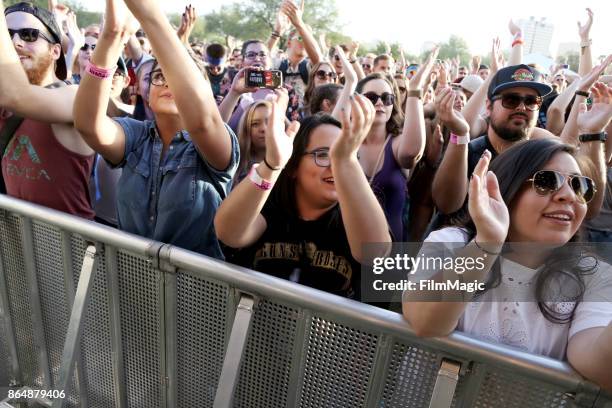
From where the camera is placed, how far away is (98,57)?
1.73 meters

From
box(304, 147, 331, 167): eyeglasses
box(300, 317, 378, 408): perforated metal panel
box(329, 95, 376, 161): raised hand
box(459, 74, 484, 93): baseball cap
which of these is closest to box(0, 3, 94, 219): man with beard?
box(304, 147, 331, 167): eyeglasses

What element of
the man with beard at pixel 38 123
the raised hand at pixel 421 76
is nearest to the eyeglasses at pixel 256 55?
the raised hand at pixel 421 76

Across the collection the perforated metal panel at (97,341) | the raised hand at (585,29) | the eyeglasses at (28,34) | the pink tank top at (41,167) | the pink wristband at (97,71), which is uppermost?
the raised hand at (585,29)

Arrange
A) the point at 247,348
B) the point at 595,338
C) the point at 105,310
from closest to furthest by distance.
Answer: the point at 595,338 → the point at 247,348 → the point at 105,310

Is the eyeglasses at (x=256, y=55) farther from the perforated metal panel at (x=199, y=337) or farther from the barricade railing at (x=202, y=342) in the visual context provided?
the perforated metal panel at (x=199, y=337)

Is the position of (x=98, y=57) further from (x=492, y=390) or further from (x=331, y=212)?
(x=492, y=390)

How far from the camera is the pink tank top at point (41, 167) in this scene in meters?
2.06

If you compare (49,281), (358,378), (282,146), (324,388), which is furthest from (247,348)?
(49,281)

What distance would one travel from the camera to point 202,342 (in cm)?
167

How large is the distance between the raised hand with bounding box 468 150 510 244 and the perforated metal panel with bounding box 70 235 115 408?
1.43 m

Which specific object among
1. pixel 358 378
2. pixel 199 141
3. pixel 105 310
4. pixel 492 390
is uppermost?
pixel 199 141

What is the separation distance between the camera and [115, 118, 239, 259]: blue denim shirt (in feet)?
6.10

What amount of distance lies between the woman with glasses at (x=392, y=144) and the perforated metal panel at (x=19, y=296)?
1923 mm

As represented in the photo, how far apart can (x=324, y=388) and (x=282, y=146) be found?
0.88 m
